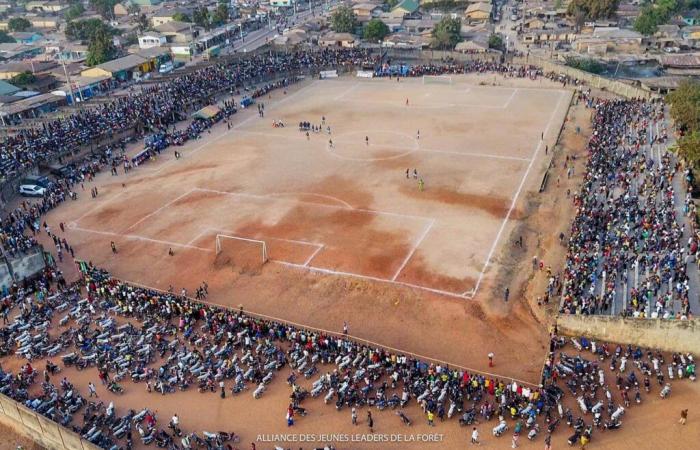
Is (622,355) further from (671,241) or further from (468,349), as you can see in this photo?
(671,241)

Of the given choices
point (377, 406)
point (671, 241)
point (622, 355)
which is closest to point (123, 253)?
point (377, 406)

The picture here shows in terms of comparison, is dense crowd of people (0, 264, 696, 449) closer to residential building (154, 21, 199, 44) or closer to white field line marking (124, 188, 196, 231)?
white field line marking (124, 188, 196, 231)

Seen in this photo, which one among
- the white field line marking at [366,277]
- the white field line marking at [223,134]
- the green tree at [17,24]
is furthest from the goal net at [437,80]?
the green tree at [17,24]

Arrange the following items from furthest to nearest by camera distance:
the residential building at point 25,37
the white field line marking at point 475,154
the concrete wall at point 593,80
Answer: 1. the residential building at point 25,37
2. the concrete wall at point 593,80
3. the white field line marking at point 475,154

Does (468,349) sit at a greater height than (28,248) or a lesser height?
lesser

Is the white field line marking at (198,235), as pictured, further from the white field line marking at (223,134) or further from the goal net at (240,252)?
the white field line marking at (223,134)

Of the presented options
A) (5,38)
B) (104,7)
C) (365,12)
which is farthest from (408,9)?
(5,38)

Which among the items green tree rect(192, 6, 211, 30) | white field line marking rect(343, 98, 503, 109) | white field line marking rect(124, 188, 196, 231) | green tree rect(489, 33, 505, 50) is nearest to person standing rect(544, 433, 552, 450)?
white field line marking rect(124, 188, 196, 231)

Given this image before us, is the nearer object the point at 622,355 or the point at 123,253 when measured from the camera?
the point at 622,355
